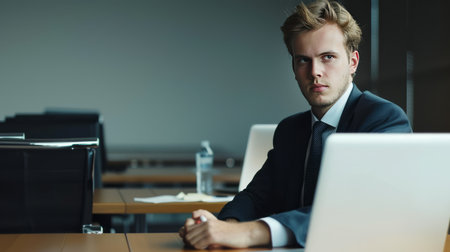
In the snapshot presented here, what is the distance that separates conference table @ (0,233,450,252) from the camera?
1.84 m

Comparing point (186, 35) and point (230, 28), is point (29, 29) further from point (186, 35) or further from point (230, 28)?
point (230, 28)

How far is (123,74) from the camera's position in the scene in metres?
8.58

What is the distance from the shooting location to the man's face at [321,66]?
206 cm

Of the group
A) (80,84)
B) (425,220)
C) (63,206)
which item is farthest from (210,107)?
(425,220)

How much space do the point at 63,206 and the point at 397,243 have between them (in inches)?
60.5

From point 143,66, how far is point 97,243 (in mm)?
6804

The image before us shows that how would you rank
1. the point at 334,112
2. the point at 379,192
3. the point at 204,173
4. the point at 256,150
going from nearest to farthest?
1. the point at 379,192
2. the point at 334,112
3. the point at 256,150
4. the point at 204,173

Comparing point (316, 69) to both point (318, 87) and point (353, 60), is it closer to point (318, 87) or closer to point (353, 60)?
point (318, 87)

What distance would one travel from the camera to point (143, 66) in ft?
28.4

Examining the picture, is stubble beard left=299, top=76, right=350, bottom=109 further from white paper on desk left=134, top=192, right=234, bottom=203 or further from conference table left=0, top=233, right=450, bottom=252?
white paper on desk left=134, top=192, right=234, bottom=203

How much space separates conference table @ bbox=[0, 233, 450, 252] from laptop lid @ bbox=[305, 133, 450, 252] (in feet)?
0.89

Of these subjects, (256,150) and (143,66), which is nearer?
(256,150)

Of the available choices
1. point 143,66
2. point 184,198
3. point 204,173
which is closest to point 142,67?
point 143,66

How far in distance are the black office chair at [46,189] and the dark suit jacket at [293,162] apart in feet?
2.21
